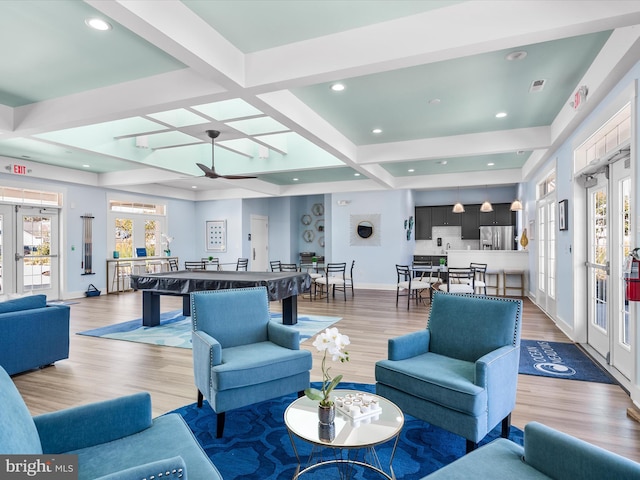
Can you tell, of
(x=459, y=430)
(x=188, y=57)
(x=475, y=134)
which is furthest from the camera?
(x=475, y=134)

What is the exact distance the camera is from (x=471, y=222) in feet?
34.6

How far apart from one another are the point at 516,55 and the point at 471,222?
307 inches

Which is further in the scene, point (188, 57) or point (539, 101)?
point (539, 101)

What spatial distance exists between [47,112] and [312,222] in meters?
9.04

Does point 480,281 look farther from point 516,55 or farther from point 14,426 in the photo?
point 14,426

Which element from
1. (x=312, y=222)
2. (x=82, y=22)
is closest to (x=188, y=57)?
(x=82, y=22)

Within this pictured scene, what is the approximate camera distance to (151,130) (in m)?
5.48

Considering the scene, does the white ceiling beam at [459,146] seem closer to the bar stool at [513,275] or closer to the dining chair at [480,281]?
the dining chair at [480,281]

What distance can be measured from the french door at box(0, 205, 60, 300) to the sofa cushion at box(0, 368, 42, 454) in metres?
7.76

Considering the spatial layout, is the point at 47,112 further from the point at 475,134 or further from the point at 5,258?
the point at 475,134

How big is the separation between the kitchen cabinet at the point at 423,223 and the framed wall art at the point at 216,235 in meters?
5.86

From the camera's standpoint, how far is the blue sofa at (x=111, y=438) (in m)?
1.18

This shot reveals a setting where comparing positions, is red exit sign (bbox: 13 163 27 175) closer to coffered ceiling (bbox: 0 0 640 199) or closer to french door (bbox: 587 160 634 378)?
coffered ceiling (bbox: 0 0 640 199)

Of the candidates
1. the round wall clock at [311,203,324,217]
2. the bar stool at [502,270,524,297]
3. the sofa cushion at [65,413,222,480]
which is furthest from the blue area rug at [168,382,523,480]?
the round wall clock at [311,203,324,217]
